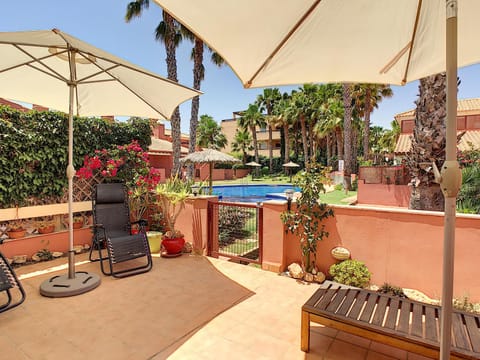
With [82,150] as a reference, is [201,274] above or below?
below

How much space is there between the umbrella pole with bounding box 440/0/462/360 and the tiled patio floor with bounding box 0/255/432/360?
6.35 ft

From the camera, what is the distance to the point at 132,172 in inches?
269

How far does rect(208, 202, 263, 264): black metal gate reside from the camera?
233 inches

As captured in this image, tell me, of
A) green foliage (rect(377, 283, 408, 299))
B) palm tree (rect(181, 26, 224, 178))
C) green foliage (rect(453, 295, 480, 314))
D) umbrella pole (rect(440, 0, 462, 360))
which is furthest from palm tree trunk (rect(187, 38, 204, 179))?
umbrella pole (rect(440, 0, 462, 360))

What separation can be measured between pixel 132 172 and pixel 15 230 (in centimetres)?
262

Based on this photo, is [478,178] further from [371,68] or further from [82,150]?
[82,150]

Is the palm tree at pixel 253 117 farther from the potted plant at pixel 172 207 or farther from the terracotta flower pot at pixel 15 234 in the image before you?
the terracotta flower pot at pixel 15 234

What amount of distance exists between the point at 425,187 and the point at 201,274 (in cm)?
522

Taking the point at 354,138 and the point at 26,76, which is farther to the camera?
the point at 354,138

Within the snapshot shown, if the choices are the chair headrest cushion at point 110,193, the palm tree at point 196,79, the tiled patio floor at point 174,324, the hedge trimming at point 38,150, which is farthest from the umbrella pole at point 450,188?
the palm tree at point 196,79

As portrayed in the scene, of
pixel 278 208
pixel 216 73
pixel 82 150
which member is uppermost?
pixel 216 73

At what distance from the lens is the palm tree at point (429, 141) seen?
5.83m

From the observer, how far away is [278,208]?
16.7 ft

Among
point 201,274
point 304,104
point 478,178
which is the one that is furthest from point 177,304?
point 304,104
